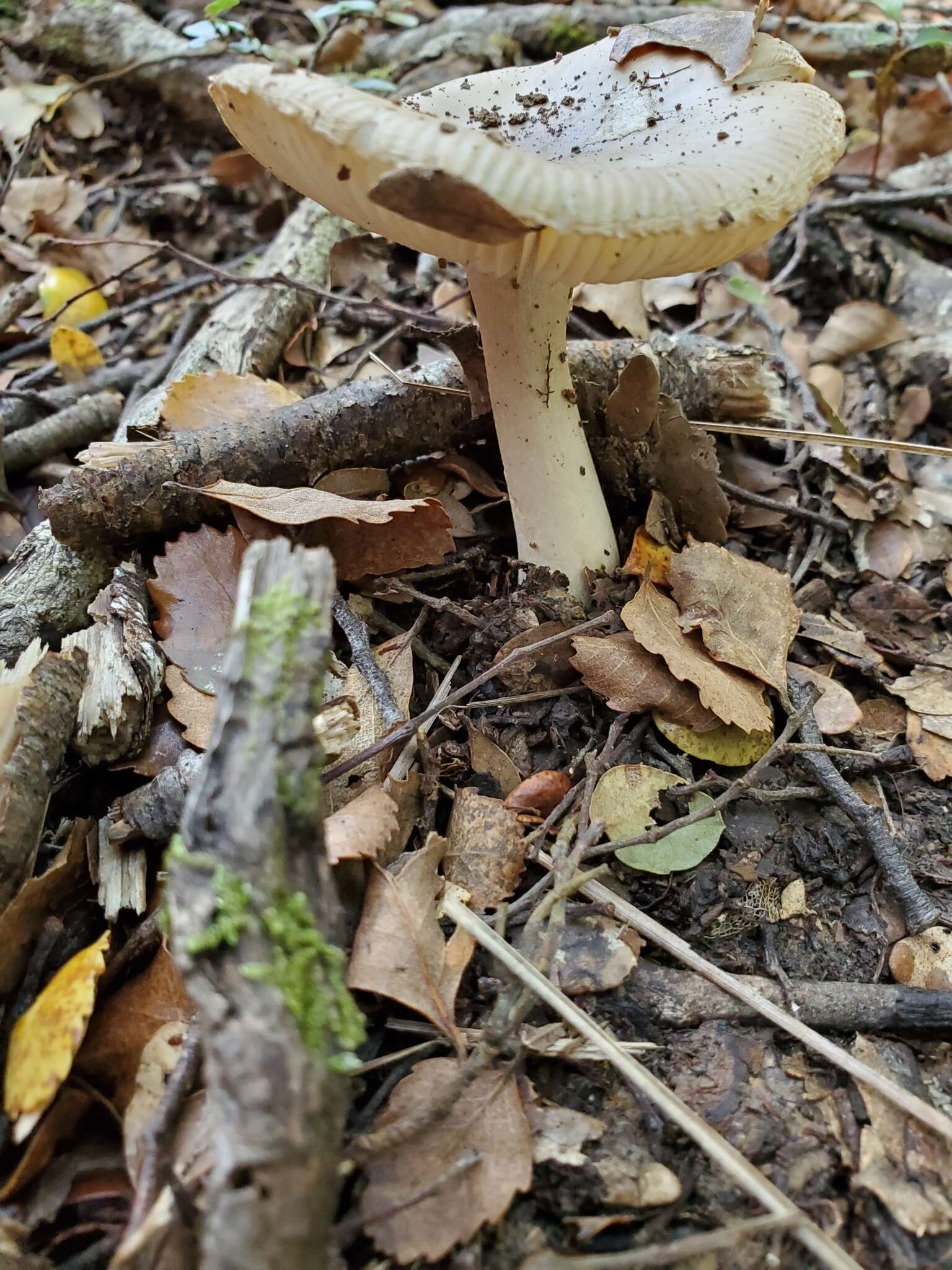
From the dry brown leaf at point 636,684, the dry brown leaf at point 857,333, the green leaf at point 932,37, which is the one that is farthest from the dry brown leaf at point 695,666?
the green leaf at point 932,37

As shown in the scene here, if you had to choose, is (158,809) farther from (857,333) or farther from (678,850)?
(857,333)

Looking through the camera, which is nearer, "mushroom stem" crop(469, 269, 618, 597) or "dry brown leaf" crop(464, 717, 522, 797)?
"dry brown leaf" crop(464, 717, 522, 797)

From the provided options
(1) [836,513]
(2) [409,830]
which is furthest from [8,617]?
(1) [836,513]

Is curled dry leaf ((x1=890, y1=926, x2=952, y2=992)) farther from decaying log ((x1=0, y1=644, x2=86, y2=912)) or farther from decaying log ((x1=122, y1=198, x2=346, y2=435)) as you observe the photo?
decaying log ((x1=122, y1=198, x2=346, y2=435))

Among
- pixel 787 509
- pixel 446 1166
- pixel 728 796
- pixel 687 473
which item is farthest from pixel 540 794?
pixel 787 509

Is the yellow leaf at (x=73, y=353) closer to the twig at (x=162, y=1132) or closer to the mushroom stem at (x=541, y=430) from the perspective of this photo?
the mushroom stem at (x=541, y=430)

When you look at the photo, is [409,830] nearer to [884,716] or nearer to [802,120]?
[884,716]

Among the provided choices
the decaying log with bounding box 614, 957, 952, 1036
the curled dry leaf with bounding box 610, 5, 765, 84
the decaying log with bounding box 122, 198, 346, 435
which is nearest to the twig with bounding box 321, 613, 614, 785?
the decaying log with bounding box 614, 957, 952, 1036
